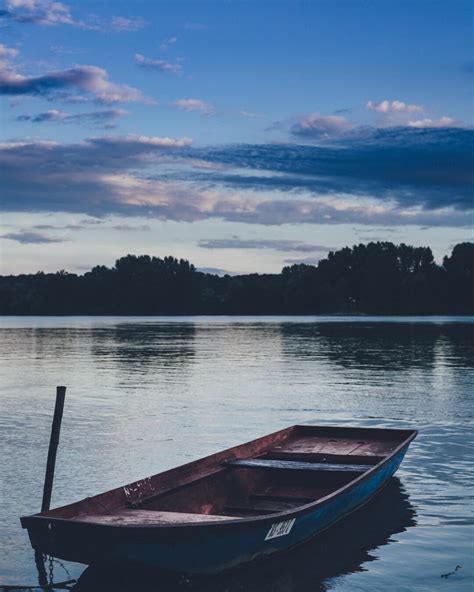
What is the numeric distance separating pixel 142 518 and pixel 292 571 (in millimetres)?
2433

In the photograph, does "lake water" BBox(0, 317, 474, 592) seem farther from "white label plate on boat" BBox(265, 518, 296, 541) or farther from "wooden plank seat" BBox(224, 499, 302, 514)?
"wooden plank seat" BBox(224, 499, 302, 514)

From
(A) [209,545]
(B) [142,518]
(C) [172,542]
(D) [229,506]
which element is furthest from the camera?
(D) [229,506]

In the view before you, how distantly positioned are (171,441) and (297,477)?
22.2ft

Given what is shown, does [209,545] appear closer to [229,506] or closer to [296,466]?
[229,506]

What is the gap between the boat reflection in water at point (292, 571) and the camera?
11.6 meters

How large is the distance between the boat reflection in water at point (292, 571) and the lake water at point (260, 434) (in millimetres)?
28

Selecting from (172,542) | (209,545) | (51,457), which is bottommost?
(209,545)

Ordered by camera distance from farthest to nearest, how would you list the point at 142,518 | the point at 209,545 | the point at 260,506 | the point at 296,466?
the point at 296,466 → the point at 260,506 → the point at 142,518 → the point at 209,545

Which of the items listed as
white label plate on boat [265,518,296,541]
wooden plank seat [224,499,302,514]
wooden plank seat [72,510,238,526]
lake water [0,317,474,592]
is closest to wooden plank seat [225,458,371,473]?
wooden plank seat [224,499,302,514]

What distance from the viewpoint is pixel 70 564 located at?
491 inches

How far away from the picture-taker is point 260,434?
23.8 metres

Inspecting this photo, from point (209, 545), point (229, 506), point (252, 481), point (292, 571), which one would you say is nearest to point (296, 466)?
point (252, 481)

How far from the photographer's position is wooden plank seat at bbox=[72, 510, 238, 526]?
11505 millimetres

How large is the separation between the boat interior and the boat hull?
250mm
